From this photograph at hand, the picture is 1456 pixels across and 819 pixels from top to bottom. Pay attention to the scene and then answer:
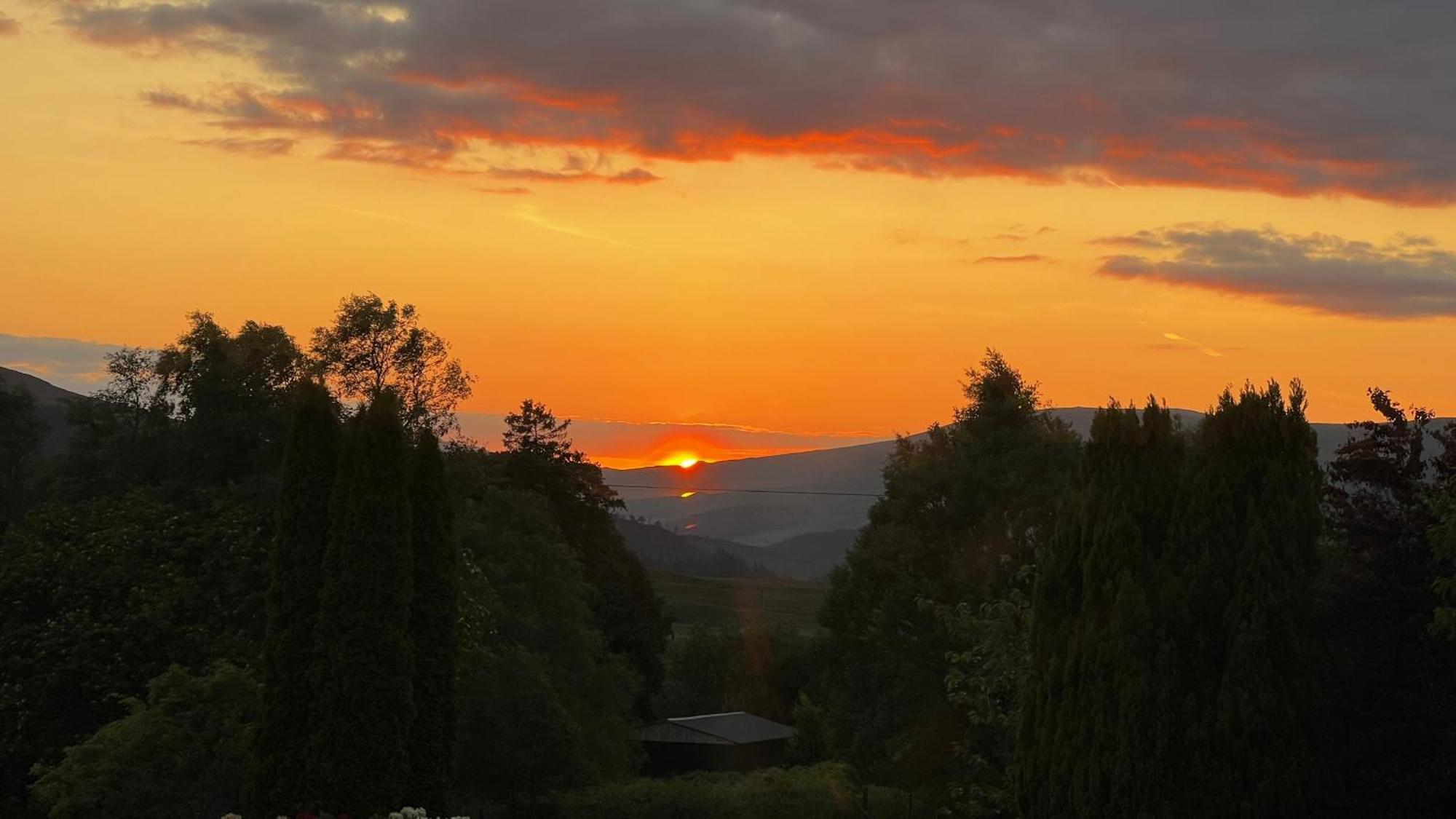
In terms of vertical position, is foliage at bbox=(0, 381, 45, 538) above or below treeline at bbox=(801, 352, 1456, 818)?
above

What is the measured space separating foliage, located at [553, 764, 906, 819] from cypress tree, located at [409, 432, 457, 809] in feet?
21.5

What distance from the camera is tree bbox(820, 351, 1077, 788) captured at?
35.3 metres

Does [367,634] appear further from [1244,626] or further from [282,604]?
[1244,626]

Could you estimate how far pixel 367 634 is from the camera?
22.7 metres

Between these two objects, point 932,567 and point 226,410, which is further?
point 932,567

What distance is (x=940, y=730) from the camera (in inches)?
1373

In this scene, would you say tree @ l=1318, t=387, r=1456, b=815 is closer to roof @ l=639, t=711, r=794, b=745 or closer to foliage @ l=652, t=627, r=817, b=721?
roof @ l=639, t=711, r=794, b=745

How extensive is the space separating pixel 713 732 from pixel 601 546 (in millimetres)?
9062

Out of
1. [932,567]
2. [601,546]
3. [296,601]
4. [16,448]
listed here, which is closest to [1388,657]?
[296,601]

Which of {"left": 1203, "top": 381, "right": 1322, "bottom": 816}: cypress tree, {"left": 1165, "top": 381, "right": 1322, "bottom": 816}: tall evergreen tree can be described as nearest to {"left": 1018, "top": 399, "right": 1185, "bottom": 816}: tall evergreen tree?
{"left": 1165, "top": 381, "right": 1322, "bottom": 816}: tall evergreen tree

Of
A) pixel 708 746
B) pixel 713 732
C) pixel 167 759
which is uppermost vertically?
pixel 167 759

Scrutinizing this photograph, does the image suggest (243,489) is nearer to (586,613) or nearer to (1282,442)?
(586,613)

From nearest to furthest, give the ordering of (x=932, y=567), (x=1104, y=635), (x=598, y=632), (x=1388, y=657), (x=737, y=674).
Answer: (x=1388, y=657)
(x=1104, y=635)
(x=932, y=567)
(x=598, y=632)
(x=737, y=674)

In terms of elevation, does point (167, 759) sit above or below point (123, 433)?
below
